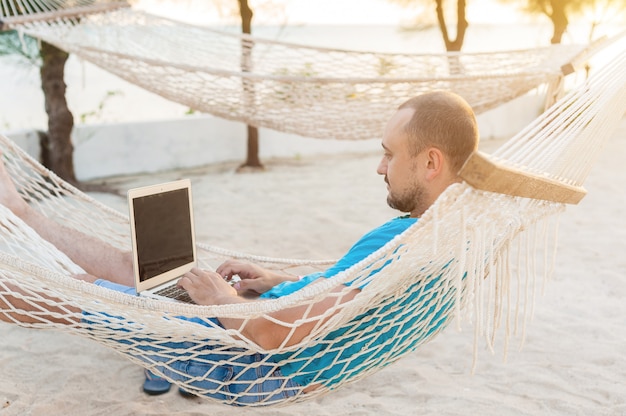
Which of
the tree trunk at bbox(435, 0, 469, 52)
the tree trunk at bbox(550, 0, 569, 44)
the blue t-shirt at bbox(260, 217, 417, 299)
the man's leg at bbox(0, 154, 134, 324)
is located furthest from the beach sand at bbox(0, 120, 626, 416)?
the tree trunk at bbox(550, 0, 569, 44)

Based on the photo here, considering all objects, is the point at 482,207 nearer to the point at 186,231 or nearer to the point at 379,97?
the point at 186,231

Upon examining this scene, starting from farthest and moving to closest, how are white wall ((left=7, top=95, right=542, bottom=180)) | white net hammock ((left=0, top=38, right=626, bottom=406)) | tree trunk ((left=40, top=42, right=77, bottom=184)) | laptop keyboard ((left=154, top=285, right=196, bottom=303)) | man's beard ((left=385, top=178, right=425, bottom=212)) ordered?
white wall ((left=7, top=95, right=542, bottom=180)) < tree trunk ((left=40, top=42, right=77, bottom=184)) < laptop keyboard ((left=154, top=285, right=196, bottom=303)) < man's beard ((left=385, top=178, right=425, bottom=212)) < white net hammock ((left=0, top=38, right=626, bottom=406))

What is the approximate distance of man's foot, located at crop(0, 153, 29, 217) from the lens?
1.66 meters

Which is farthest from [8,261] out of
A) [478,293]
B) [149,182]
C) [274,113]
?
[149,182]

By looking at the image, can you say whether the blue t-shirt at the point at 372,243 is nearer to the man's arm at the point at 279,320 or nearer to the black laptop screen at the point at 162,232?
the man's arm at the point at 279,320

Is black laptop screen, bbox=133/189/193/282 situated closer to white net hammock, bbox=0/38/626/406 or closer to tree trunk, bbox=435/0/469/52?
white net hammock, bbox=0/38/626/406

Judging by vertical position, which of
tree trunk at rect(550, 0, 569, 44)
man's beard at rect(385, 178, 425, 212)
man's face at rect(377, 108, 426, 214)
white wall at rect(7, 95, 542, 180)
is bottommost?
white wall at rect(7, 95, 542, 180)

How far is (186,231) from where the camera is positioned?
1.57 meters

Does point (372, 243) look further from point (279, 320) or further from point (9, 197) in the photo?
point (9, 197)

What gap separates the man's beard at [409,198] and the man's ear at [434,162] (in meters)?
0.04

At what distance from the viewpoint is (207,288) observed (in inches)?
47.6

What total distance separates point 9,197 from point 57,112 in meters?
2.29

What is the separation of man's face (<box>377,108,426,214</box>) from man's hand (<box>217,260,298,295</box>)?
1.36 ft

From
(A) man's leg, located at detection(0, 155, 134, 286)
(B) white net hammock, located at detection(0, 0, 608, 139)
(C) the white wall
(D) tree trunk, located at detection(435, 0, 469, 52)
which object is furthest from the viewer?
(D) tree trunk, located at detection(435, 0, 469, 52)
